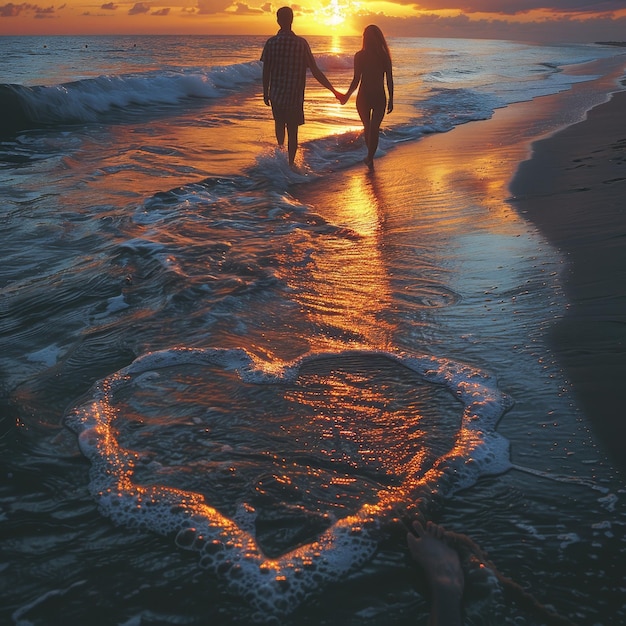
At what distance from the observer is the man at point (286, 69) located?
7.87 m

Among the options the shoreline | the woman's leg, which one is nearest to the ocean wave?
the woman's leg

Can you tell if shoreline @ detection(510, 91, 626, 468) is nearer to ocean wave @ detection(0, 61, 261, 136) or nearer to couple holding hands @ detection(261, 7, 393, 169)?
couple holding hands @ detection(261, 7, 393, 169)

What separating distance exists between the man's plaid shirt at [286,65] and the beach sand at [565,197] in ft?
3.97

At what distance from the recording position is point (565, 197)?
6375 millimetres

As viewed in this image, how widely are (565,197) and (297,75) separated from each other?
374cm

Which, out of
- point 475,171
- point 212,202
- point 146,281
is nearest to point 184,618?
point 146,281

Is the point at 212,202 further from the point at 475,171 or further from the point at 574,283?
the point at 574,283

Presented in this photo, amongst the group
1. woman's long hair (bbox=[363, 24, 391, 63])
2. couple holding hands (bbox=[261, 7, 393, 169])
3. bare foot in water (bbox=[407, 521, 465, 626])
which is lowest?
bare foot in water (bbox=[407, 521, 465, 626])

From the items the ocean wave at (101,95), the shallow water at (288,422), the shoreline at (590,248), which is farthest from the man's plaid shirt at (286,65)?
the ocean wave at (101,95)

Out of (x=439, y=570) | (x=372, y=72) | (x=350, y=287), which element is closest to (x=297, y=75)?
(x=372, y=72)

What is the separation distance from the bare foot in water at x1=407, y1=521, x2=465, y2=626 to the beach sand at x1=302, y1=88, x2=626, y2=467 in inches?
33.4

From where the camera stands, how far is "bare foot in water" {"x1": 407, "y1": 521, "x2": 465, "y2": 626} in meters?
1.83

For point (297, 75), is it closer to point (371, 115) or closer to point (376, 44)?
point (376, 44)

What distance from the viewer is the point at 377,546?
7.02ft
